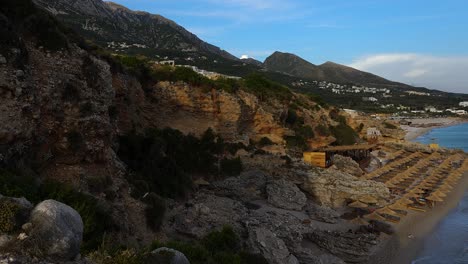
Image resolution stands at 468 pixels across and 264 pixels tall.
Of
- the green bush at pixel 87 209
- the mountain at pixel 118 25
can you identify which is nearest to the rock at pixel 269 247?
the green bush at pixel 87 209

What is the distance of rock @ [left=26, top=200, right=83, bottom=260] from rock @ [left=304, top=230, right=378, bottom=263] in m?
15.7

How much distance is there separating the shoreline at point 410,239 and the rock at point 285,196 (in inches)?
223

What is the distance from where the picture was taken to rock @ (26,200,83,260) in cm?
565

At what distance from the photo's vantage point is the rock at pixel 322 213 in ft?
76.4

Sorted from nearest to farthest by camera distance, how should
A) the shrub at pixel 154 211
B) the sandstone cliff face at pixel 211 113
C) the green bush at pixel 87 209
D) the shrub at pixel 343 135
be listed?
the green bush at pixel 87 209
the shrub at pixel 154 211
the sandstone cliff face at pixel 211 113
the shrub at pixel 343 135

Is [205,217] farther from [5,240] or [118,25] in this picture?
[118,25]

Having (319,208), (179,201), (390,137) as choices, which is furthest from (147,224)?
(390,137)

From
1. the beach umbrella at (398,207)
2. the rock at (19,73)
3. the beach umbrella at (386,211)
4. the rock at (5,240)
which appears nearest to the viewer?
the rock at (5,240)

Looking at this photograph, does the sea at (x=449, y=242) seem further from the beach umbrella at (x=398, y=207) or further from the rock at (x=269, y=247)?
the rock at (x=269, y=247)

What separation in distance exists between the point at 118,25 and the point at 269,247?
100 m

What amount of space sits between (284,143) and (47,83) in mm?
24994

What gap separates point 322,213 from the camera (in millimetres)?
23906

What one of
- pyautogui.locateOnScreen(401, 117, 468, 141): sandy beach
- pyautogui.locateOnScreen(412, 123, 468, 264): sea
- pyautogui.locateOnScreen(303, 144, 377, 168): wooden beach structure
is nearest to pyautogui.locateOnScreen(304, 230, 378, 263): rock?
pyautogui.locateOnScreen(412, 123, 468, 264): sea

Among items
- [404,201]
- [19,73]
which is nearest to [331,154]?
[404,201]
